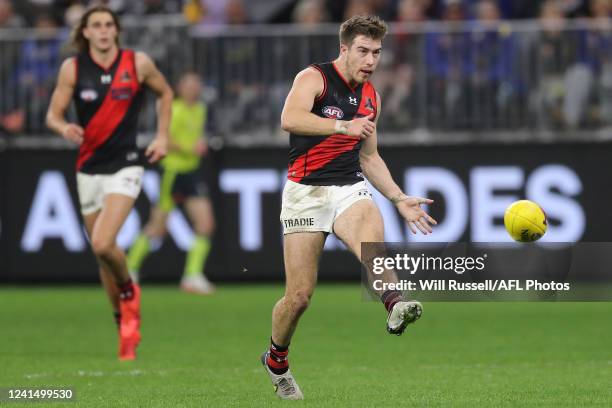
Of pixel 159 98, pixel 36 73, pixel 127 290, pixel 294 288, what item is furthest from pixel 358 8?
pixel 294 288

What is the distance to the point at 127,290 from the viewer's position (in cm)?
1176

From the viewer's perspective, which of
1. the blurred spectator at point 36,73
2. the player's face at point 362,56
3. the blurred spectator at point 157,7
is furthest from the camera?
the blurred spectator at point 157,7

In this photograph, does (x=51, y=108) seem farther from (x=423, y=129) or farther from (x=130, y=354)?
(x=423, y=129)

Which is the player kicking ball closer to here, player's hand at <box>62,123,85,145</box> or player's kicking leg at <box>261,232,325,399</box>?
player's kicking leg at <box>261,232,325,399</box>

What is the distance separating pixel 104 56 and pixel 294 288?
4038mm

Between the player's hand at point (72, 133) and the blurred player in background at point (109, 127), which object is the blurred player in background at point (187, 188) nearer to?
the blurred player in background at point (109, 127)

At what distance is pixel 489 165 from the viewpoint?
1869 centimetres

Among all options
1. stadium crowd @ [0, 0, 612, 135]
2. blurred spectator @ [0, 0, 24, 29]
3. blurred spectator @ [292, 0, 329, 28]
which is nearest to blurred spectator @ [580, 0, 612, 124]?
stadium crowd @ [0, 0, 612, 135]

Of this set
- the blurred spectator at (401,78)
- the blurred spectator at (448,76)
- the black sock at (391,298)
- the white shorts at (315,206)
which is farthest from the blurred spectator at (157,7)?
the black sock at (391,298)

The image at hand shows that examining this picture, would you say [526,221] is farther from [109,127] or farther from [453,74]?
[453,74]

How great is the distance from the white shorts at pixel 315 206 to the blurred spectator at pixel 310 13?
33.9 feet

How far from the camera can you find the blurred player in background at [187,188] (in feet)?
60.0

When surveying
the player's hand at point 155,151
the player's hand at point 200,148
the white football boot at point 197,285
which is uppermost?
the player's hand at point 155,151

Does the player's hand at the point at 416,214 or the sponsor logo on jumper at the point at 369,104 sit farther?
the sponsor logo on jumper at the point at 369,104
